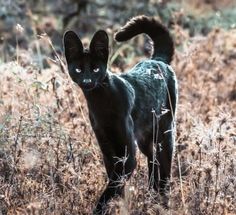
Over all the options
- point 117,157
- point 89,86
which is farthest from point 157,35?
point 117,157

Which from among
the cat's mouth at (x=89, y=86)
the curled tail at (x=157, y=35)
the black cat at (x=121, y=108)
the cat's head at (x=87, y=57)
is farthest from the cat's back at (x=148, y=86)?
the cat's mouth at (x=89, y=86)

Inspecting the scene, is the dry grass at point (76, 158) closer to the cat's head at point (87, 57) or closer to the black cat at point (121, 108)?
the black cat at point (121, 108)

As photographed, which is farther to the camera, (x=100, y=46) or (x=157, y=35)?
(x=157, y=35)

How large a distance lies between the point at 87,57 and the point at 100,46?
0.35 feet

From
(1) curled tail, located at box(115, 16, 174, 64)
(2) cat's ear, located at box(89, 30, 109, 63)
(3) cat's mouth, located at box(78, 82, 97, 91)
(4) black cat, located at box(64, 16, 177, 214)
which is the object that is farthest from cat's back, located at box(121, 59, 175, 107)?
(3) cat's mouth, located at box(78, 82, 97, 91)

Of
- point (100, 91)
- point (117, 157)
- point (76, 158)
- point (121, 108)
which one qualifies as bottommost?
point (76, 158)

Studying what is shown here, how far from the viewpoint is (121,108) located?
465cm

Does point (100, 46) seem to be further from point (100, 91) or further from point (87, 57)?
point (100, 91)

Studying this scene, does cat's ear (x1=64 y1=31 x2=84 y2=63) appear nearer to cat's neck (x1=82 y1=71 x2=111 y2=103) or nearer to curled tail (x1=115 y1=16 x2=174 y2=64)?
cat's neck (x1=82 y1=71 x2=111 y2=103)

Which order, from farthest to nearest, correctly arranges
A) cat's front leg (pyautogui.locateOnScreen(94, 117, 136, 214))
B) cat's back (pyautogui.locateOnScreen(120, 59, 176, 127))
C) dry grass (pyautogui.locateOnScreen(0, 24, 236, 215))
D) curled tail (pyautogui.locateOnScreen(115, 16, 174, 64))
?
curled tail (pyautogui.locateOnScreen(115, 16, 174, 64)) → cat's back (pyautogui.locateOnScreen(120, 59, 176, 127)) → cat's front leg (pyautogui.locateOnScreen(94, 117, 136, 214)) → dry grass (pyautogui.locateOnScreen(0, 24, 236, 215))

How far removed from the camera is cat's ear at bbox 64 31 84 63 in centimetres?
466

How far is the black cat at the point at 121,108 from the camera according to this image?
4.62 m

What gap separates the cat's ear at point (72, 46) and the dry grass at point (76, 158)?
0.66 meters

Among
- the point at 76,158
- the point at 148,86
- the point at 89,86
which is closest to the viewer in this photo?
the point at 89,86
